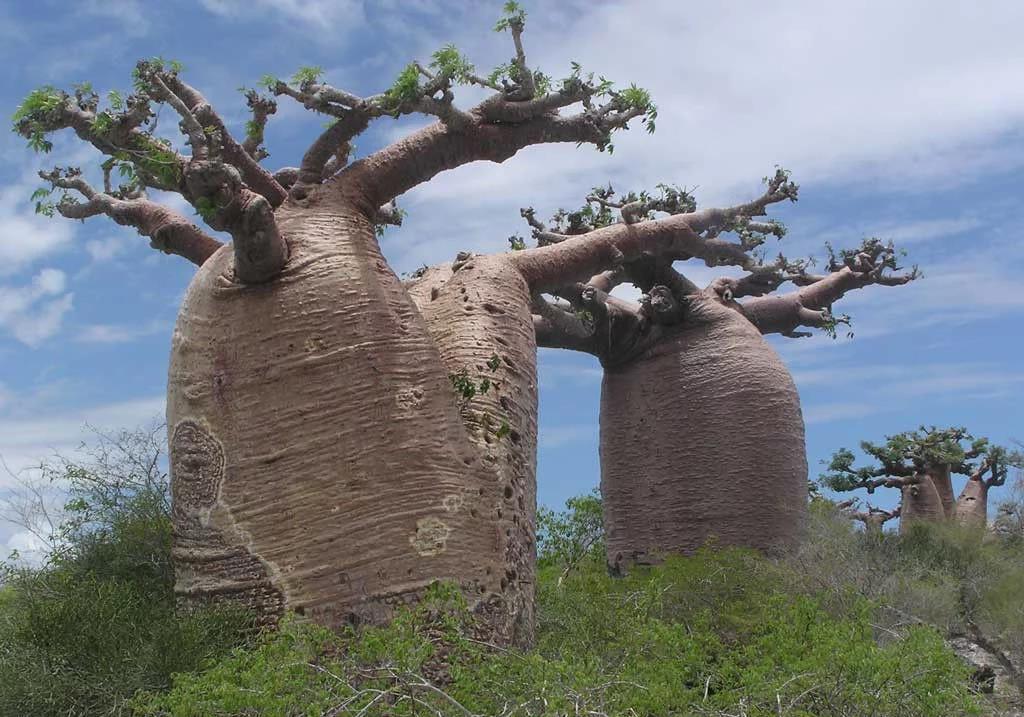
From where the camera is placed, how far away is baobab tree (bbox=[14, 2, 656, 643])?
4676 millimetres

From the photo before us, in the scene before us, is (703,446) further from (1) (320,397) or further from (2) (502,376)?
(1) (320,397)

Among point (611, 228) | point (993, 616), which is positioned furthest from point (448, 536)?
point (993, 616)

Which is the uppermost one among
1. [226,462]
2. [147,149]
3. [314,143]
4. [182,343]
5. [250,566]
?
[314,143]

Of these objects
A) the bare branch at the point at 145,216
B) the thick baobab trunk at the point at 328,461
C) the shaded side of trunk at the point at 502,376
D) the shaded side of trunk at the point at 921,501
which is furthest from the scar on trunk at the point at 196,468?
the shaded side of trunk at the point at 921,501

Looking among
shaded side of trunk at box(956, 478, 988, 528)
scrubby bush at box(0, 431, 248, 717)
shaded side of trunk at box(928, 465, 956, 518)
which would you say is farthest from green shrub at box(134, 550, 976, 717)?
shaded side of trunk at box(956, 478, 988, 528)

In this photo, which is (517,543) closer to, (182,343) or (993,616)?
(182,343)

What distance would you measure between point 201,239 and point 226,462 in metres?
1.88

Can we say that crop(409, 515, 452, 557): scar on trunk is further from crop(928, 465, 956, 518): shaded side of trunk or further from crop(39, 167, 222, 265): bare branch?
crop(928, 465, 956, 518): shaded side of trunk

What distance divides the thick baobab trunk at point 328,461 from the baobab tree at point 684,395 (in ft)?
10.9

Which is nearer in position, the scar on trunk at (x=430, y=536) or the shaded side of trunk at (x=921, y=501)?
the scar on trunk at (x=430, y=536)

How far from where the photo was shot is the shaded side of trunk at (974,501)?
16.9 metres

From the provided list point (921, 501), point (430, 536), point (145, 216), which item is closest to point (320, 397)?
point (430, 536)

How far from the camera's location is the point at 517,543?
5141 millimetres

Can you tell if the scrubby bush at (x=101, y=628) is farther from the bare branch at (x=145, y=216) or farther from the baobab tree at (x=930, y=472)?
the baobab tree at (x=930, y=472)
